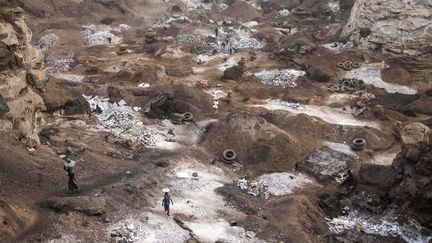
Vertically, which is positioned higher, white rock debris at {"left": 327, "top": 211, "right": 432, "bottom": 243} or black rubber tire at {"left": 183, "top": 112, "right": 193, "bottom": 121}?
black rubber tire at {"left": 183, "top": 112, "right": 193, "bottom": 121}

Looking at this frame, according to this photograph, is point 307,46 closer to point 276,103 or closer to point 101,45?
point 276,103

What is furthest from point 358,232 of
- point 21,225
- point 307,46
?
point 307,46

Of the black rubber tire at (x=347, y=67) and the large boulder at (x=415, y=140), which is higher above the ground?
the large boulder at (x=415, y=140)

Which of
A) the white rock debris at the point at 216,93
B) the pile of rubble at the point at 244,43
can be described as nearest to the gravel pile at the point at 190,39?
the pile of rubble at the point at 244,43

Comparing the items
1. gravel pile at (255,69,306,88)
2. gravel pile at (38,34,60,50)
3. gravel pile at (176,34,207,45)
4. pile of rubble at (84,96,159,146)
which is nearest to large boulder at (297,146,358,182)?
pile of rubble at (84,96,159,146)

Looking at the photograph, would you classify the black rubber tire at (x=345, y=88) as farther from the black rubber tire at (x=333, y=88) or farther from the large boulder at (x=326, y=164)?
the large boulder at (x=326, y=164)

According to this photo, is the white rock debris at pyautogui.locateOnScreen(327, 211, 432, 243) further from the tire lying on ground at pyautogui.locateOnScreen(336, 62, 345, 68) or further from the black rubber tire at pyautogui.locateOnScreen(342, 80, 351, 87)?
the tire lying on ground at pyautogui.locateOnScreen(336, 62, 345, 68)
